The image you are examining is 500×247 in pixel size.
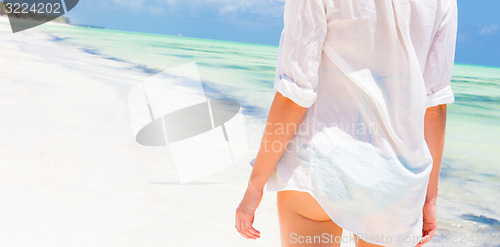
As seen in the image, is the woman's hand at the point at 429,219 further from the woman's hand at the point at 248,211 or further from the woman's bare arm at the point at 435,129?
the woman's hand at the point at 248,211

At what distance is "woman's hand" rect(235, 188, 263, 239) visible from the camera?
91 cm

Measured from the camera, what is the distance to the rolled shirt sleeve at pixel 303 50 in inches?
30.9

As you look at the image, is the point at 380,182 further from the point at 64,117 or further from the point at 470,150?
the point at 470,150

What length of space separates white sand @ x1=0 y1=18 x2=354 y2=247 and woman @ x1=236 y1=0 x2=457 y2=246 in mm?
1485

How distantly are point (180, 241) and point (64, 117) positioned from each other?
2.44 metres

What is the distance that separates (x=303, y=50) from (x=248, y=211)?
339mm

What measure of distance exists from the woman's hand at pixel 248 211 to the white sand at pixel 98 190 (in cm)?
133
